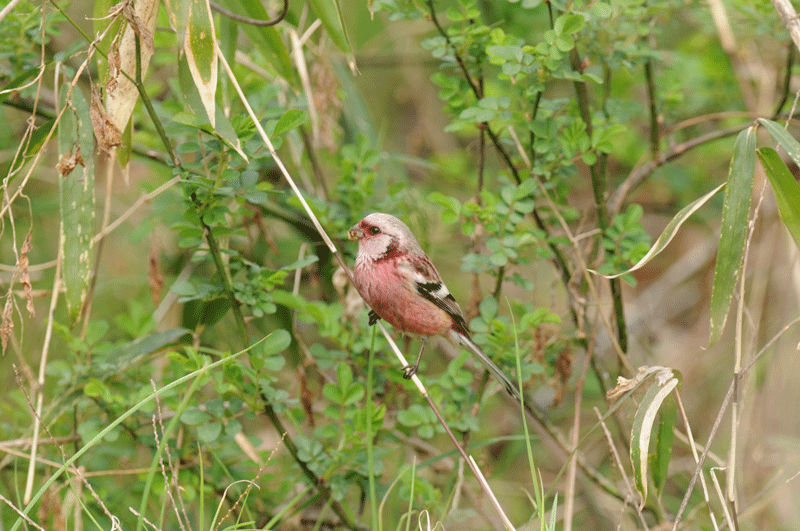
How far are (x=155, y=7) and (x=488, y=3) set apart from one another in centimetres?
253

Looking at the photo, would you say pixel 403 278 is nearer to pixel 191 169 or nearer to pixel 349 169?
pixel 349 169

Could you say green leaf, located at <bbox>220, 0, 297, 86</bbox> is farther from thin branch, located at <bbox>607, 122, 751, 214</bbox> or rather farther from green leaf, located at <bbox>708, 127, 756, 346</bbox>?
green leaf, located at <bbox>708, 127, 756, 346</bbox>

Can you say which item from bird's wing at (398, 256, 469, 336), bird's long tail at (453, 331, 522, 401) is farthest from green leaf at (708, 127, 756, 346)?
bird's wing at (398, 256, 469, 336)

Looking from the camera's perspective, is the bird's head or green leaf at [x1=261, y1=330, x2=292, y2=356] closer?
green leaf at [x1=261, y1=330, x2=292, y2=356]

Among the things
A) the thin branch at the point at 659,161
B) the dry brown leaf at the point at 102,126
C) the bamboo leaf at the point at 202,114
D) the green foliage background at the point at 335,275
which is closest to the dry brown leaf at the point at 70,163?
the green foliage background at the point at 335,275

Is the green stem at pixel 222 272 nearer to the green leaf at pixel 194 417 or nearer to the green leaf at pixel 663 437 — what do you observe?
the green leaf at pixel 194 417

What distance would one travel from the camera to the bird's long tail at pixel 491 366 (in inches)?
111

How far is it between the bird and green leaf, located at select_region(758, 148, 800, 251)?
1160mm

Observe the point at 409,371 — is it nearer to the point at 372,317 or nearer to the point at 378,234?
the point at 372,317

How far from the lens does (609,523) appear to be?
4199mm

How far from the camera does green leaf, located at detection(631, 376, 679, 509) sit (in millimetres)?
2254

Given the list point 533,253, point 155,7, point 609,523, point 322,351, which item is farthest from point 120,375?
point 609,523

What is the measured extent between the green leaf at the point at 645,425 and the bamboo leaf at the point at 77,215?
2016 mm

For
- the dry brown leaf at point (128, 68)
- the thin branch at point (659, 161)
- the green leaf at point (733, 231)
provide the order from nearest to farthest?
the green leaf at point (733, 231) → the dry brown leaf at point (128, 68) → the thin branch at point (659, 161)
